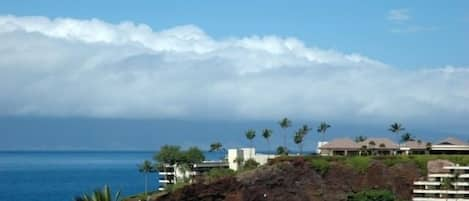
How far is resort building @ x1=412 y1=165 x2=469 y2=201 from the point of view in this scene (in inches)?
3967

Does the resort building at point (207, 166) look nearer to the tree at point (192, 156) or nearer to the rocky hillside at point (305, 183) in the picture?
the tree at point (192, 156)

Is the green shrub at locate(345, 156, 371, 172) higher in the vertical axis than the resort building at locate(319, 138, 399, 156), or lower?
lower

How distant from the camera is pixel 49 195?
180000mm

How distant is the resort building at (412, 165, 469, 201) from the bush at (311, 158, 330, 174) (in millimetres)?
11685

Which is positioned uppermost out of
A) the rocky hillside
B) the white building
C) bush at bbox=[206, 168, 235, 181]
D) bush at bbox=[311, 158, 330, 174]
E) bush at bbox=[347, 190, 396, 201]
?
the white building

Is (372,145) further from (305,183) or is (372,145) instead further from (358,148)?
(305,183)

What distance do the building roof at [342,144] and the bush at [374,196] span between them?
25.4m

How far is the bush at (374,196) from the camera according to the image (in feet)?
334

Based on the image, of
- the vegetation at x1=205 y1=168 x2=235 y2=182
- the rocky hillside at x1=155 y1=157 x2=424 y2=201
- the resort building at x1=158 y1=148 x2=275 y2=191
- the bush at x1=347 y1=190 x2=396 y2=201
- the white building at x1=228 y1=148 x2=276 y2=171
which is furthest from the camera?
the resort building at x1=158 y1=148 x2=275 y2=191

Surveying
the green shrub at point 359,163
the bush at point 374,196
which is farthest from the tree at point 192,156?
the bush at point 374,196

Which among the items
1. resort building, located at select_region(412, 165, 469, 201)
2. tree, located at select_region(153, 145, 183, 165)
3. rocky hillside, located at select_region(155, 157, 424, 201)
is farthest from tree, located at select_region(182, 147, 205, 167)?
resort building, located at select_region(412, 165, 469, 201)

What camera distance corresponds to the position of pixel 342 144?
434 feet

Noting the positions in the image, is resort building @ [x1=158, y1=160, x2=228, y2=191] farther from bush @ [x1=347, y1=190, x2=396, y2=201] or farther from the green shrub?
bush @ [x1=347, y1=190, x2=396, y2=201]

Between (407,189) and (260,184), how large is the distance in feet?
59.2
